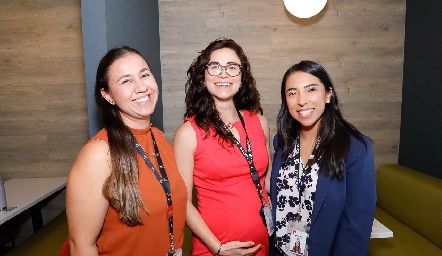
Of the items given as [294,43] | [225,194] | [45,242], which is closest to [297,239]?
[225,194]

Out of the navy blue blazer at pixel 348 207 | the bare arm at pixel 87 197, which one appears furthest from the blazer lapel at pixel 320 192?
the bare arm at pixel 87 197

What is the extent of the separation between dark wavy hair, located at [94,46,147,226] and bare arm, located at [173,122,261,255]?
0.42m

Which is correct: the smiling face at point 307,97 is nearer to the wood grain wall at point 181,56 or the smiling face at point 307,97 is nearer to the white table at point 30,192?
the wood grain wall at point 181,56

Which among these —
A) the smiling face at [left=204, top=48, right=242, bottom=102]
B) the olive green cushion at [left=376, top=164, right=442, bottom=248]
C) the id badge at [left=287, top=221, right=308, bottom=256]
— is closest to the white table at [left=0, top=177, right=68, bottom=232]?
the smiling face at [left=204, top=48, right=242, bottom=102]

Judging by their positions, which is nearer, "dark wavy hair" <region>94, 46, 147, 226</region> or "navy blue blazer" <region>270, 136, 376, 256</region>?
"dark wavy hair" <region>94, 46, 147, 226</region>

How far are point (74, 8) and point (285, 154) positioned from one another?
9.62ft

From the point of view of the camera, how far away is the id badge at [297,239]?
5.77 ft

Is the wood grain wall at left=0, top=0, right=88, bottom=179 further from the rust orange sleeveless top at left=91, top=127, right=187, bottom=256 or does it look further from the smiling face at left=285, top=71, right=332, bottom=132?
the smiling face at left=285, top=71, right=332, bottom=132

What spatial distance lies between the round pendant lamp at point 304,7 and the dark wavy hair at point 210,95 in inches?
69.1

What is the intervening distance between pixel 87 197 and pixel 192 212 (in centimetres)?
70

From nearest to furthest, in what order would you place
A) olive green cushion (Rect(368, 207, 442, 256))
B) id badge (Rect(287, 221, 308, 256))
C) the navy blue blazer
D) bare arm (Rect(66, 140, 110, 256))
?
bare arm (Rect(66, 140, 110, 256)) < the navy blue blazer < id badge (Rect(287, 221, 308, 256)) < olive green cushion (Rect(368, 207, 442, 256))

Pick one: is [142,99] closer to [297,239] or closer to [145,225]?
[145,225]

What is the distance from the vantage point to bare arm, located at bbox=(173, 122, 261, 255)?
5.94 ft

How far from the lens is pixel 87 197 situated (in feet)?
4.13
